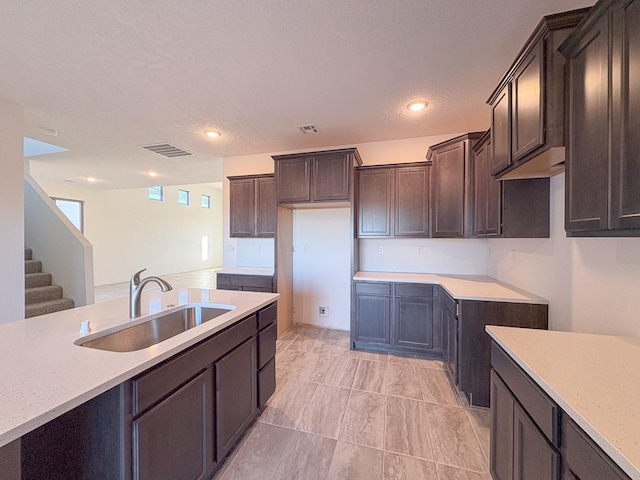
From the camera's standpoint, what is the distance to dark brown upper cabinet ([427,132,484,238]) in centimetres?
282

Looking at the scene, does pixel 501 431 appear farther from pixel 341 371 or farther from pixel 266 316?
pixel 341 371

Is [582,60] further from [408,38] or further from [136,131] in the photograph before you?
[136,131]

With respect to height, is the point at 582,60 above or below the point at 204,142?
below

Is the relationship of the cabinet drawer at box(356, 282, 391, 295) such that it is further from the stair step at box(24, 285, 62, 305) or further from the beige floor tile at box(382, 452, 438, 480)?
the stair step at box(24, 285, 62, 305)

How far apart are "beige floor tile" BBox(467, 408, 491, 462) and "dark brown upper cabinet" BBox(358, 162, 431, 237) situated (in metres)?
1.80

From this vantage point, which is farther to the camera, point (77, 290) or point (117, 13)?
point (77, 290)

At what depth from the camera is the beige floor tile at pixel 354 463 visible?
1.59 meters

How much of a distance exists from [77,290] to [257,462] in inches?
157

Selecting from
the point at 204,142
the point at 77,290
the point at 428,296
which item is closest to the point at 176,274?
the point at 77,290

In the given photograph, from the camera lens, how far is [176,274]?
30.6ft

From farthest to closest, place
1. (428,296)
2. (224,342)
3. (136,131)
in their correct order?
(136,131) < (428,296) < (224,342)

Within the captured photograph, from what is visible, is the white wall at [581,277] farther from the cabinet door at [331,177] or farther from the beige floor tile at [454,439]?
the cabinet door at [331,177]

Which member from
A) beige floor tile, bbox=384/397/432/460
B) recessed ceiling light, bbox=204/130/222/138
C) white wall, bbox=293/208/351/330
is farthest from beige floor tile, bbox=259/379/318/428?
recessed ceiling light, bbox=204/130/222/138

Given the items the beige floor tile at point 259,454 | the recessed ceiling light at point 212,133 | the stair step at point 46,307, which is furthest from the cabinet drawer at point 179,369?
the stair step at point 46,307
